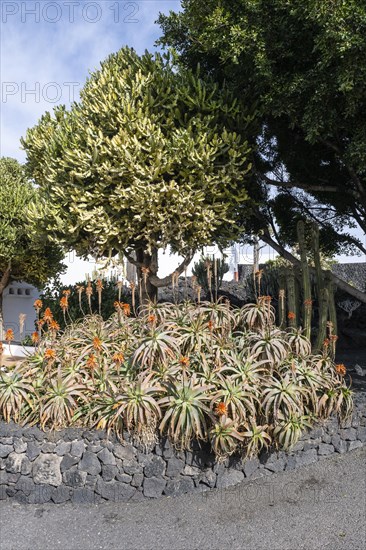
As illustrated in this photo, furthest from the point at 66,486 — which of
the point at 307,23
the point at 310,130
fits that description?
the point at 307,23

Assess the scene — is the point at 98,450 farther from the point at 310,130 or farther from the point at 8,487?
the point at 310,130

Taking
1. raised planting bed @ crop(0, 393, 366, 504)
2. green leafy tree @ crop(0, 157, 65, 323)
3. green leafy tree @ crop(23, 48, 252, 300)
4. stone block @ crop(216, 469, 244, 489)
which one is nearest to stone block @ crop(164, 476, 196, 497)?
raised planting bed @ crop(0, 393, 366, 504)

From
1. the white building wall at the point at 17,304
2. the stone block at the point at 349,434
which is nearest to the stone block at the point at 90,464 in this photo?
the stone block at the point at 349,434

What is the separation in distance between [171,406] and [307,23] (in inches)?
224

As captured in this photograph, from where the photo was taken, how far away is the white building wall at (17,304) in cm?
1833

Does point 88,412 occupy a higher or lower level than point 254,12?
lower

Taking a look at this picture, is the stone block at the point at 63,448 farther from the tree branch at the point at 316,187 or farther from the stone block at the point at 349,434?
the tree branch at the point at 316,187

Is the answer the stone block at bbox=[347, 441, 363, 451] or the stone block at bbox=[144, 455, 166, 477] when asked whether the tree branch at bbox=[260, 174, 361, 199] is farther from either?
the stone block at bbox=[144, 455, 166, 477]

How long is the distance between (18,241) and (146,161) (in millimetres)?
6173

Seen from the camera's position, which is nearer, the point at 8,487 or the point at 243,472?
the point at 8,487

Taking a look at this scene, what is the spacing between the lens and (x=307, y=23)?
7.31m

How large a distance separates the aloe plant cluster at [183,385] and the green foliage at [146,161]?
2.81 meters

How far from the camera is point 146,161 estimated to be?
29.1 feet

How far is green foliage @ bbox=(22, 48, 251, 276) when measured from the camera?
8.57 meters
